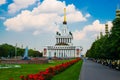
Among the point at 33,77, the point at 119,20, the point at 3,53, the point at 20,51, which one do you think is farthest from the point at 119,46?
the point at 20,51

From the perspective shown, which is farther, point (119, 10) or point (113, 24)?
point (119, 10)

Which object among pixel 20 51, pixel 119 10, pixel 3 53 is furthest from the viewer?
pixel 20 51

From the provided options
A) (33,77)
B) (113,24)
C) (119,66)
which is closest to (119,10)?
(113,24)

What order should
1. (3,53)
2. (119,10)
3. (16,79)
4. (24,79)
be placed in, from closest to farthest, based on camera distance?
(24,79) → (16,79) → (119,10) → (3,53)

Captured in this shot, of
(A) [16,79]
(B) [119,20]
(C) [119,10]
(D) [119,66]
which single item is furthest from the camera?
(C) [119,10]

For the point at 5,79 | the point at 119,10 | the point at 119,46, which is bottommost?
the point at 5,79

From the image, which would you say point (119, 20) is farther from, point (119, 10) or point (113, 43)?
point (119, 10)

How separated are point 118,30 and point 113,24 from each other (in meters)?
2.23

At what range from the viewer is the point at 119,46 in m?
51.2

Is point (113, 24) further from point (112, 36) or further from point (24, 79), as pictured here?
point (24, 79)

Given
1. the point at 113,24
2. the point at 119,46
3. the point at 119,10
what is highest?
the point at 119,10

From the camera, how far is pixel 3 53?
492 feet

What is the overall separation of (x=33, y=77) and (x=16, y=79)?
36.8ft

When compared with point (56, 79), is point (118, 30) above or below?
above
